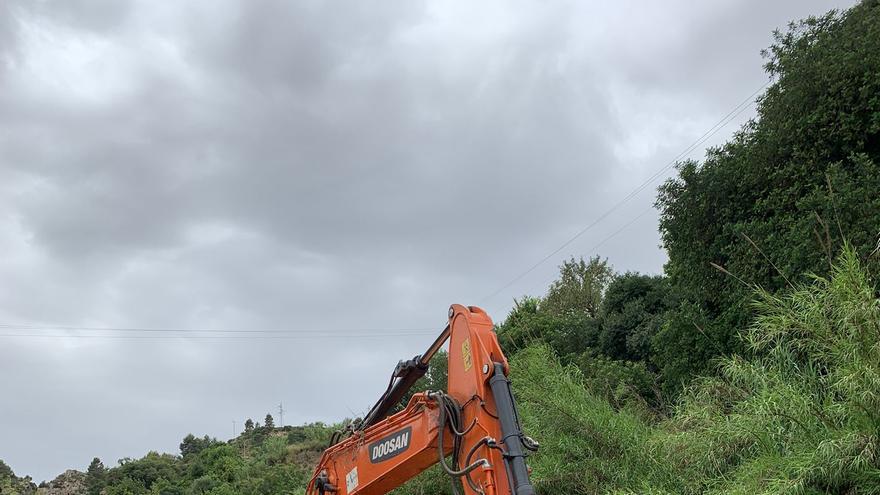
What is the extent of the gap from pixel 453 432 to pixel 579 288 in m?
25.7

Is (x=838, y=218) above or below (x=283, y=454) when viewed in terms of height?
below

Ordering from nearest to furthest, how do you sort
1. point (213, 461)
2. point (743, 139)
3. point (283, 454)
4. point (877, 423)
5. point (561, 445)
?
point (877, 423) → point (561, 445) → point (743, 139) → point (283, 454) → point (213, 461)

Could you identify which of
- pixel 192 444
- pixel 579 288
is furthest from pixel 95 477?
pixel 579 288

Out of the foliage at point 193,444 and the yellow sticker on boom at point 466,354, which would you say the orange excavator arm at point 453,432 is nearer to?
the yellow sticker on boom at point 466,354

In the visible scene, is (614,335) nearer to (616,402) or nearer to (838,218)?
(616,402)

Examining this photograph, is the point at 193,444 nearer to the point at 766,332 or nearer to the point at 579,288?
the point at 579,288

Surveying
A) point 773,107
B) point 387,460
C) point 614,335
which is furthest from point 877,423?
point 614,335

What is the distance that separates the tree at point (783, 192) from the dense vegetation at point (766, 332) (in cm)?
3

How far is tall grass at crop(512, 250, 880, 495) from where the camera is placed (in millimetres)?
5469

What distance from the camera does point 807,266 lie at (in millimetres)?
8820

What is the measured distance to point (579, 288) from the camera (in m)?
29.3

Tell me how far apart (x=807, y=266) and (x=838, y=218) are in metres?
0.76

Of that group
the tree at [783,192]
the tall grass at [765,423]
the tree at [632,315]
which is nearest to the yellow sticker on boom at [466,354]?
the tall grass at [765,423]

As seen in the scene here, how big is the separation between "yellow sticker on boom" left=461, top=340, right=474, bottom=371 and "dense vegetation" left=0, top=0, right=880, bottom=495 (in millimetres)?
2871
